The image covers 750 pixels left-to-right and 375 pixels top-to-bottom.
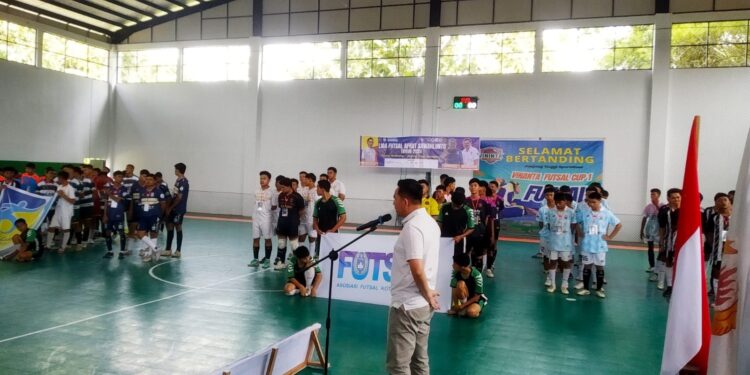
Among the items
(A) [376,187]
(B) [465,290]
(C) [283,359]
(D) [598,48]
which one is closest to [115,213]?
(B) [465,290]

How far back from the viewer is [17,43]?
767 inches

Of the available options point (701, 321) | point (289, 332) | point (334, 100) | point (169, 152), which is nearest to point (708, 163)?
point (334, 100)

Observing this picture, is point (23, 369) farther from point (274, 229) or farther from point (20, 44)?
point (20, 44)

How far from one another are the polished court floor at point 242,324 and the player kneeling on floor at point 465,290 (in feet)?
0.64

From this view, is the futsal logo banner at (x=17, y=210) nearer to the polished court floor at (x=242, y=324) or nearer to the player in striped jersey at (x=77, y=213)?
the polished court floor at (x=242, y=324)

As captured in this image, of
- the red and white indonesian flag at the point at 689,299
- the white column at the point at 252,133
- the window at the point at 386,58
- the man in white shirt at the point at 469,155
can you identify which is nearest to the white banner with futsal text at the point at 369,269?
the red and white indonesian flag at the point at 689,299

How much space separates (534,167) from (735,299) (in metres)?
16.1

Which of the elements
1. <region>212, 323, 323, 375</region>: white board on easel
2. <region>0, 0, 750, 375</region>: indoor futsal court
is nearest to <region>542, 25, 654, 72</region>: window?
<region>0, 0, 750, 375</region>: indoor futsal court

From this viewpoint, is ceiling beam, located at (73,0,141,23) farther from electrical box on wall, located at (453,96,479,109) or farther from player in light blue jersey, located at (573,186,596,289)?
player in light blue jersey, located at (573,186,596,289)

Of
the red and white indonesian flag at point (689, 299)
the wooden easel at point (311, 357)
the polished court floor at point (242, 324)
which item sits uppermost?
the red and white indonesian flag at point (689, 299)

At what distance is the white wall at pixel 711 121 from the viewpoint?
618 inches

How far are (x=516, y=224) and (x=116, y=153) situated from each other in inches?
686

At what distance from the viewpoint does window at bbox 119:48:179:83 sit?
2269cm

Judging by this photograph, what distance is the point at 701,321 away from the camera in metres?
2.24
